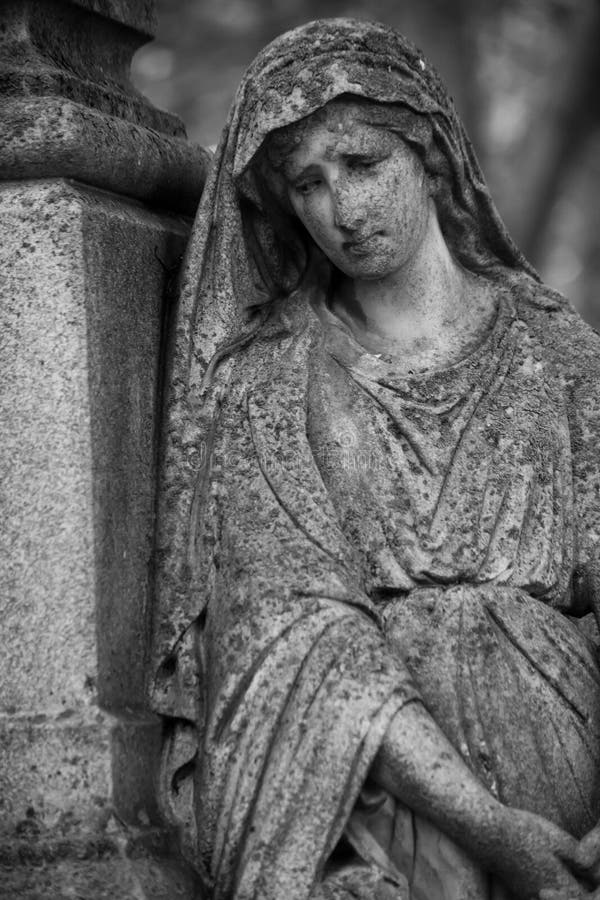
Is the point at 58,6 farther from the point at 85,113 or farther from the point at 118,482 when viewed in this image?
the point at 118,482

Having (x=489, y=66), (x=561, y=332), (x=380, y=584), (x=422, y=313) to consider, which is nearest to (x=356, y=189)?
(x=422, y=313)

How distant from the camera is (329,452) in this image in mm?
4715

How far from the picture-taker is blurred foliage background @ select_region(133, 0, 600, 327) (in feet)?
37.2

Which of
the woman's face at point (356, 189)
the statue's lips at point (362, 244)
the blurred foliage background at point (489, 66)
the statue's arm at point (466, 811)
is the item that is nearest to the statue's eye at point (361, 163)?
the woman's face at point (356, 189)

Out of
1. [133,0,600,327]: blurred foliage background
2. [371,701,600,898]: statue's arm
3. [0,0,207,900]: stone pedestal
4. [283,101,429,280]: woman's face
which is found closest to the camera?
[371,701,600,898]: statue's arm

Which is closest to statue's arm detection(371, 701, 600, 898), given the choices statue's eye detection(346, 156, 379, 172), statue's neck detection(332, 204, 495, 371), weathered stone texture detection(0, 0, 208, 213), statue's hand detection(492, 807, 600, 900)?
statue's hand detection(492, 807, 600, 900)

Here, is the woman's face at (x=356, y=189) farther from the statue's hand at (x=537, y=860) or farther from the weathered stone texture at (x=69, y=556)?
the statue's hand at (x=537, y=860)

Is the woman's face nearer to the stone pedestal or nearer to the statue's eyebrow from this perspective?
the statue's eyebrow

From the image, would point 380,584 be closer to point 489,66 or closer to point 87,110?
point 87,110

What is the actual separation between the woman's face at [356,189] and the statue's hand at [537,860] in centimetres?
151

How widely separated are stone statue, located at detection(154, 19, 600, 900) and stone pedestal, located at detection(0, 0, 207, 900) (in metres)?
0.11

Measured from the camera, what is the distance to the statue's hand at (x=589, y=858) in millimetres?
4293

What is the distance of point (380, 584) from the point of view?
15.0ft

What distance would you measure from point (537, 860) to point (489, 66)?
9262 millimetres
